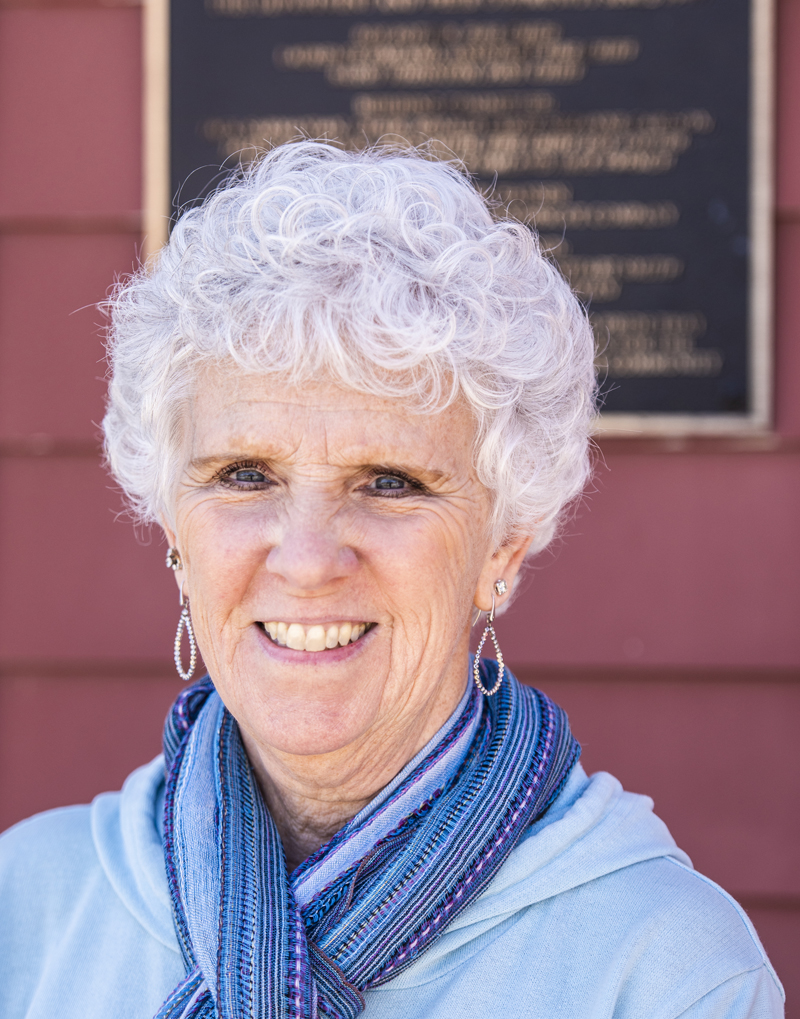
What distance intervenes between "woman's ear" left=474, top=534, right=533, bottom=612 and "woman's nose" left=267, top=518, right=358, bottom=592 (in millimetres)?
253

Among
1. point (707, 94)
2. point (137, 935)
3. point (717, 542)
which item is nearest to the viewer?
point (137, 935)

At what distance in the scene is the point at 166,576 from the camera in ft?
8.48

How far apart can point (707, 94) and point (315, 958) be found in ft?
6.93

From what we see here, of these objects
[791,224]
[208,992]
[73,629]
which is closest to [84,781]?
[73,629]

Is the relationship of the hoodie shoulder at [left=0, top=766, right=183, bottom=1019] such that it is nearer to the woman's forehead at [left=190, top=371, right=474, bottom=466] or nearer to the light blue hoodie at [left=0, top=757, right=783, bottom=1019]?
the light blue hoodie at [left=0, top=757, right=783, bottom=1019]

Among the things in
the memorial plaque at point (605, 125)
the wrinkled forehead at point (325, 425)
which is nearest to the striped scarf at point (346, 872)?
the wrinkled forehead at point (325, 425)

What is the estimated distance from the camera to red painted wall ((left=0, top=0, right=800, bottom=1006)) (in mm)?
2492

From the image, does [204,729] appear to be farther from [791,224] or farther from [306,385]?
[791,224]

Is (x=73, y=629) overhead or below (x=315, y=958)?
overhead

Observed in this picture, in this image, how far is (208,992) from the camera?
1.32 m

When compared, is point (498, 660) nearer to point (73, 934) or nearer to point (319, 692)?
point (319, 692)

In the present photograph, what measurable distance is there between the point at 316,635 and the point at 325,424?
0.30 meters

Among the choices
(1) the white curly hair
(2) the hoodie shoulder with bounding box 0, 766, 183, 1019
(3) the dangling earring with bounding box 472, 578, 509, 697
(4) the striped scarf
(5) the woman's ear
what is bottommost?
(2) the hoodie shoulder with bounding box 0, 766, 183, 1019

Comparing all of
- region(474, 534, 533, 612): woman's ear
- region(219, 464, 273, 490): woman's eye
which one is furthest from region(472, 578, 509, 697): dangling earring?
region(219, 464, 273, 490): woman's eye
